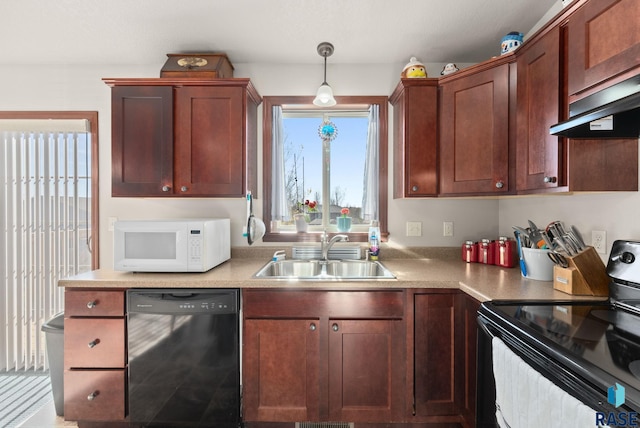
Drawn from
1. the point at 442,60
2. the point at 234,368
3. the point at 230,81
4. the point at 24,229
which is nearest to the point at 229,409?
the point at 234,368

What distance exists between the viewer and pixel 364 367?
166 cm

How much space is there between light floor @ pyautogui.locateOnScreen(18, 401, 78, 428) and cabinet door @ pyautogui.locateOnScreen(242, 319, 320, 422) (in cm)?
116

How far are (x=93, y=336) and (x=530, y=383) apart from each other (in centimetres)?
201

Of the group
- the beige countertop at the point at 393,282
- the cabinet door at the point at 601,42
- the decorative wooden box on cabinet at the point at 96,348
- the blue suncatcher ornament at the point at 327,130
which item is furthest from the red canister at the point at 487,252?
the decorative wooden box on cabinet at the point at 96,348

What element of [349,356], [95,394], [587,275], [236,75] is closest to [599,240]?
[587,275]

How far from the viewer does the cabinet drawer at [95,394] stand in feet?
5.56

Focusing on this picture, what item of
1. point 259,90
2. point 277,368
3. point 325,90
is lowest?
point 277,368

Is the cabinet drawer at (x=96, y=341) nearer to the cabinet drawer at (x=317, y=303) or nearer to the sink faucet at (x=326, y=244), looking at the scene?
the cabinet drawer at (x=317, y=303)

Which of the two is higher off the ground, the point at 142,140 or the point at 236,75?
the point at 236,75

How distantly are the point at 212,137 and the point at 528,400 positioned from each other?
2000mm

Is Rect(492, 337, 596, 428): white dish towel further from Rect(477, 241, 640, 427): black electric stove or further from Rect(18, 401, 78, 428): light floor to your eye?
Rect(18, 401, 78, 428): light floor

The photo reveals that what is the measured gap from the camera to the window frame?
2.36 meters

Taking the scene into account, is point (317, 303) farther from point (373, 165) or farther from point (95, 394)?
point (95, 394)

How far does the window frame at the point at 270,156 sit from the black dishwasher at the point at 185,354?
80cm
